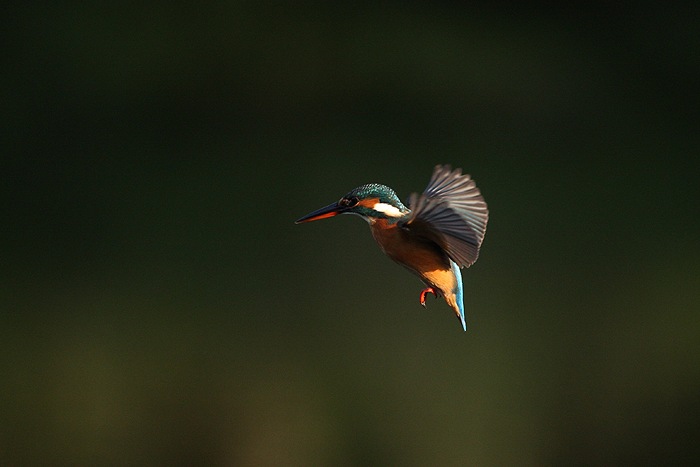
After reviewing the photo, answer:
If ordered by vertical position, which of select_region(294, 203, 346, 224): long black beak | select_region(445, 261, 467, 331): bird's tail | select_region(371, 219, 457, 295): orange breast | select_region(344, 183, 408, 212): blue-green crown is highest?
select_region(344, 183, 408, 212): blue-green crown

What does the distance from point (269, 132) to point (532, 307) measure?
44.5 inches

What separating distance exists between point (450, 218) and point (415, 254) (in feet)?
0.14

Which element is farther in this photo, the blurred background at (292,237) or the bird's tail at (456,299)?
the blurred background at (292,237)

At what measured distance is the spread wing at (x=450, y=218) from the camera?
1.14 feet

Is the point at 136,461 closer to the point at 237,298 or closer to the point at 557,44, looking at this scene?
the point at 237,298

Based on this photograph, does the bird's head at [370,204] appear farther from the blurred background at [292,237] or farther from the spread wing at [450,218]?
the blurred background at [292,237]

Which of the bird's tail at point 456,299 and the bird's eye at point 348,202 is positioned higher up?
the bird's eye at point 348,202

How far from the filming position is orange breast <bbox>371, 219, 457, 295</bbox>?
38cm

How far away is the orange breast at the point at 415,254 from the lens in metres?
0.38

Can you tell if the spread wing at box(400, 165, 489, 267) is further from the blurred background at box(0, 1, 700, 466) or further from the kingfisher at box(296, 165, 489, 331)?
the blurred background at box(0, 1, 700, 466)

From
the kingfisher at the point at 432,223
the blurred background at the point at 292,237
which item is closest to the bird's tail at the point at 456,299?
the kingfisher at the point at 432,223

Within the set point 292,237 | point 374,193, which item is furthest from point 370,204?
point 292,237

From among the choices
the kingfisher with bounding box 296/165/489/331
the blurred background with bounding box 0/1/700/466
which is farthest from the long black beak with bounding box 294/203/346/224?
the blurred background with bounding box 0/1/700/466

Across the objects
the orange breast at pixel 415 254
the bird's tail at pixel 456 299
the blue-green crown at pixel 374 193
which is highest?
the blue-green crown at pixel 374 193
